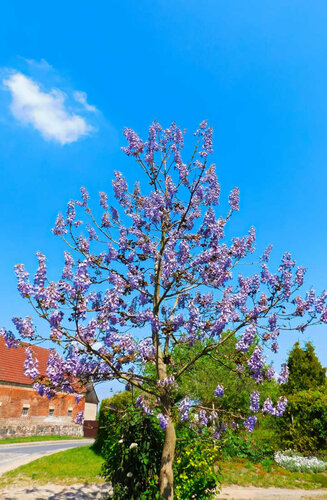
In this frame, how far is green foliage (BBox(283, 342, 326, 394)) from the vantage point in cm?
2378

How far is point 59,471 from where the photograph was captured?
13.0 m

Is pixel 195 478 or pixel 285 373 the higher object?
pixel 285 373

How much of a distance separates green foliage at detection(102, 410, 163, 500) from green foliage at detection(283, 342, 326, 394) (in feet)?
58.4

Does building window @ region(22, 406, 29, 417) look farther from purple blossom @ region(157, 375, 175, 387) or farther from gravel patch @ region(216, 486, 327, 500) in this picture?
purple blossom @ region(157, 375, 175, 387)

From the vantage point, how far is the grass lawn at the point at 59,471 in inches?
463

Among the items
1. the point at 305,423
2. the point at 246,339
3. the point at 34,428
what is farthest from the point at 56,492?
the point at 34,428

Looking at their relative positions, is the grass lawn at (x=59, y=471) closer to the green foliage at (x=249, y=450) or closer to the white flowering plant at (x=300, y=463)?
the green foliage at (x=249, y=450)

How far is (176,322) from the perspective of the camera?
7.22m

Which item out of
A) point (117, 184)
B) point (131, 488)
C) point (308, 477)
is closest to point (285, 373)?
point (131, 488)

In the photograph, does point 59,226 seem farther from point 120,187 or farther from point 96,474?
point 96,474

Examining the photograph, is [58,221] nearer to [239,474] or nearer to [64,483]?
[64,483]

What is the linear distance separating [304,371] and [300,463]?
10.2m

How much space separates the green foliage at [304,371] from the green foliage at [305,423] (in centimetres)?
472

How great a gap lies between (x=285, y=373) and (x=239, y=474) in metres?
8.70
